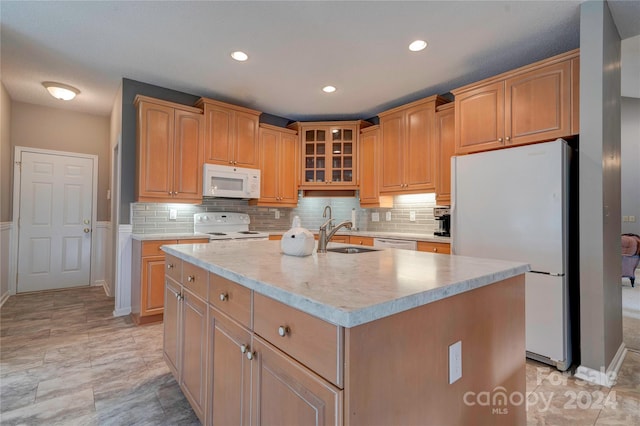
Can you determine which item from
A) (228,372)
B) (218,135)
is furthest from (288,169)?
(228,372)

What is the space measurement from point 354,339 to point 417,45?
2710mm

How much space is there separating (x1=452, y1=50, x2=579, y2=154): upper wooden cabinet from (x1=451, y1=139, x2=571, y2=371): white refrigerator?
26 cm

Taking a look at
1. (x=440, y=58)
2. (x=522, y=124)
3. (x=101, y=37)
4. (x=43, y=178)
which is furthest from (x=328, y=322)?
(x=43, y=178)

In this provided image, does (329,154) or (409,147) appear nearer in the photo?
(409,147)

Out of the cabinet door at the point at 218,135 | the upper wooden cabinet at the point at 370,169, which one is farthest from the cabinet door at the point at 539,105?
the cabinet door at the point at 218,135

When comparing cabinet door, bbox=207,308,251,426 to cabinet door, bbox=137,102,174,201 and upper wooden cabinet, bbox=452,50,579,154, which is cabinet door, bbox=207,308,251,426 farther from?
upper wooden cabinet, bbox=452,50,579,154

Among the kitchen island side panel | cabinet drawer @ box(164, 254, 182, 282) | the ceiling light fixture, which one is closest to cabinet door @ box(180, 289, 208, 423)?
cabinet drawer @ box(164, 254, 182, 282)

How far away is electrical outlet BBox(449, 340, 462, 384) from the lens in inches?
40.0

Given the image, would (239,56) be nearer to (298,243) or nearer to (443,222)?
(298,243)

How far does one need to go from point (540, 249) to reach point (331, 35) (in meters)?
2.28

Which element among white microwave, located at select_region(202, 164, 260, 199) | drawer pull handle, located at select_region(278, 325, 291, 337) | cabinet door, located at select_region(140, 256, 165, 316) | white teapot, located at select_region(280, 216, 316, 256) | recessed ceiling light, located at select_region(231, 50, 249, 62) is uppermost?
recessed ceiling light, located at select_region(231, 50, 249, 62)

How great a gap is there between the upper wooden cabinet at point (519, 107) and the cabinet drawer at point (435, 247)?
3.00 feet

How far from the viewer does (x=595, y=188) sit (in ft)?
6.90

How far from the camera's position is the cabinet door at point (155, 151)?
3295mm
